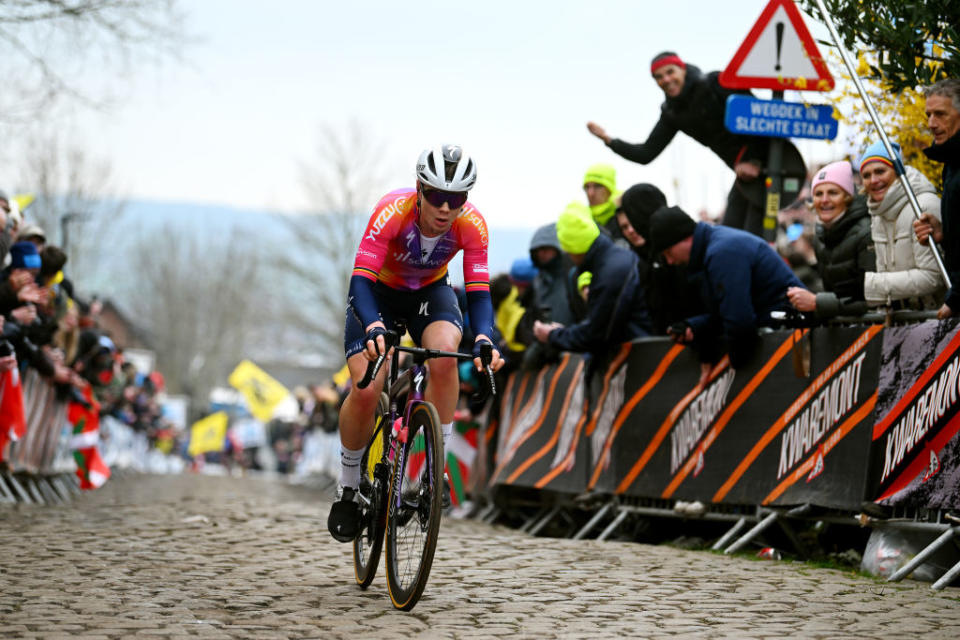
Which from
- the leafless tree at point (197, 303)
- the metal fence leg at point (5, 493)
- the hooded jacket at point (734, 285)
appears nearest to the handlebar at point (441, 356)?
the hooded jacket at point (734, 285)

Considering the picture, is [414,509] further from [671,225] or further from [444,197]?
[671,225]

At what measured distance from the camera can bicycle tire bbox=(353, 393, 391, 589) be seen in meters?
7.02

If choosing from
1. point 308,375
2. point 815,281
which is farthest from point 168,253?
point 815,281

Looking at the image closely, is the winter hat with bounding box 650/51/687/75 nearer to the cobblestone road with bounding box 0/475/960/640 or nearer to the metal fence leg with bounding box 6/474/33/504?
the cobblestone road with bounding box 0/475/960/640

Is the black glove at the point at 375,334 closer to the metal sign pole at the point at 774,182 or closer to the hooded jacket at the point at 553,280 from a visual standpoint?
the metal sign pole at the point at 774,182

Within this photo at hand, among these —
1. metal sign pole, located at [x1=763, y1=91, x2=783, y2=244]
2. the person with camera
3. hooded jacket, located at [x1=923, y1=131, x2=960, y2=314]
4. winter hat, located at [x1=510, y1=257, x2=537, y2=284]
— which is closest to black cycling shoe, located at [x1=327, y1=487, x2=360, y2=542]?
the person with camera

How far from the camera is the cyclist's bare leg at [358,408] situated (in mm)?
7176

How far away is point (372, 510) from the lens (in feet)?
23.4

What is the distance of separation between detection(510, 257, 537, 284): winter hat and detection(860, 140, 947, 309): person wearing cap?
18.9 feet

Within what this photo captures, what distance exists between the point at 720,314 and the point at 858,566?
6.40 ft

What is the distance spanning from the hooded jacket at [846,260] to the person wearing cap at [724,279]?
1.32 feet

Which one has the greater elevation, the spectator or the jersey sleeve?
the spectator

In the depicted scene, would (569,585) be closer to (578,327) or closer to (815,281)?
(578,327)

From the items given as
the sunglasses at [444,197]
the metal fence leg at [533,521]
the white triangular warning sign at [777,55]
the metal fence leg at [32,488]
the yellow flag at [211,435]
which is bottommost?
the yellow flag at [211,435]
